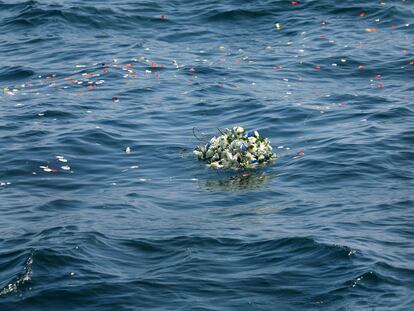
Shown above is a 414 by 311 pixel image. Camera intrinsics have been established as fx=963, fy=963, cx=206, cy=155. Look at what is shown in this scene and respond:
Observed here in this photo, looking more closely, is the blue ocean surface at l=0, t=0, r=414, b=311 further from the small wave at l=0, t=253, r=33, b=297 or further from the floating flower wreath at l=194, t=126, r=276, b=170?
the floating flower wreath at l=194, t=126, r=276, b=170

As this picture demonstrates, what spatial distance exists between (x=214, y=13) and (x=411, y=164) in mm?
12194

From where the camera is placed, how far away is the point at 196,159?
17.1 m

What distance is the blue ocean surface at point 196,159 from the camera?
12.1 m

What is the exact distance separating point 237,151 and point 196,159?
115 centimetres

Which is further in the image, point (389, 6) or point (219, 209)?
point (389, 6)

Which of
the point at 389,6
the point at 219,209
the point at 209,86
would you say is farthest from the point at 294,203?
the point at 389,6

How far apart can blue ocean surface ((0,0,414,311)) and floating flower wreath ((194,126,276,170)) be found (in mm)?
221

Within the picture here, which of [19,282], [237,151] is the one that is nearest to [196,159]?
[237,151]

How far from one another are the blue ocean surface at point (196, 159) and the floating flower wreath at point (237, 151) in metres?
0.22

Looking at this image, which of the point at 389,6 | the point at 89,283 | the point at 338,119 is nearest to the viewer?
the point at 89,283

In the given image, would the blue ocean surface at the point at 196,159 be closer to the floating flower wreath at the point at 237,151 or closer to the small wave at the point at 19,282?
the small wave at the point at 19,282

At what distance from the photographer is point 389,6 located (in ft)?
86.6

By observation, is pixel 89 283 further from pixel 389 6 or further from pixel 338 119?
pixel 389 6

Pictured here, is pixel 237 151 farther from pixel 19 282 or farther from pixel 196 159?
pixel 19 282
